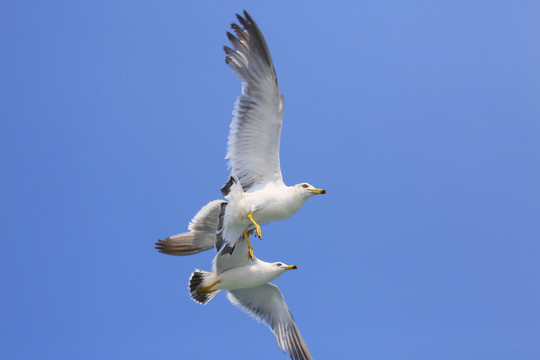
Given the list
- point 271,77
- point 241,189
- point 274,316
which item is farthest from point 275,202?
point 274,316

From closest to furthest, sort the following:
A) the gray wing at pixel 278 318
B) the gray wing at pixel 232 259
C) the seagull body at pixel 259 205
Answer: the seagull body at pixel 259 205
the gray wing at pixel 232 259
the gray wing at pixel 278 318

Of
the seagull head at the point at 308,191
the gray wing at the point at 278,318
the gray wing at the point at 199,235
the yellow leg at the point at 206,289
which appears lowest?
the gray wing at the point at 278,318

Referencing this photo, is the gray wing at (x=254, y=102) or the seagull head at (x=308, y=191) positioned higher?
the gray wing at (x=254, y=102)

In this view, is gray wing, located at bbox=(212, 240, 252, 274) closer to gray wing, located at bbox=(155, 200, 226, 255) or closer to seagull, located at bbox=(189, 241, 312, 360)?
seagull, located at bbox=(189, 241, 312, 360)

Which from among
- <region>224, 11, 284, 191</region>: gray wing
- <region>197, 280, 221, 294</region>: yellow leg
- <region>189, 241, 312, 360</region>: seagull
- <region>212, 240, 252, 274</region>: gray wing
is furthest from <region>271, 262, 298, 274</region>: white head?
<region>224, 11, 284, 191</region>: gray wing

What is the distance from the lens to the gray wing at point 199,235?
24.3 ft

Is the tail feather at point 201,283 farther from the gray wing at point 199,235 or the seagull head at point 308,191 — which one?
the seagull head at point 308,191

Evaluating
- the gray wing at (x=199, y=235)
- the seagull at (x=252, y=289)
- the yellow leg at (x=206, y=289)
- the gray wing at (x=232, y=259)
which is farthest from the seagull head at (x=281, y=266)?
the gray wing at (x=199, y=235)

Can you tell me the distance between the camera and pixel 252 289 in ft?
25.3

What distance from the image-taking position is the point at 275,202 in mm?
6188

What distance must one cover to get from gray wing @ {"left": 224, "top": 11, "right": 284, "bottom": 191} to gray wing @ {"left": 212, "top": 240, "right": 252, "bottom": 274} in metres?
0.93

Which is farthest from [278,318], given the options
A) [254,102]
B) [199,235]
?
[254,102]

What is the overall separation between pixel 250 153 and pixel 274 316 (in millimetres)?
2411

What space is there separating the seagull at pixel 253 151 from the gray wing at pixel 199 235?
1.01 meters
